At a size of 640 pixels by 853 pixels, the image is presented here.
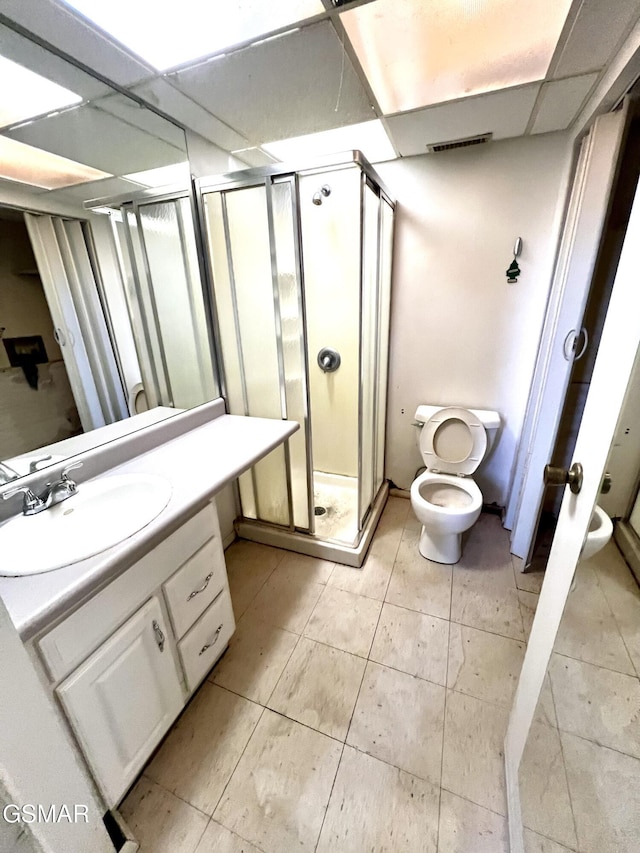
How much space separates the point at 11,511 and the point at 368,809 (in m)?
1.39

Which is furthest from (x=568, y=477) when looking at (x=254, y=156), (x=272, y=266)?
(x=254, y=156)

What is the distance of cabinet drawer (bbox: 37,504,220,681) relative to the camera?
0.77m

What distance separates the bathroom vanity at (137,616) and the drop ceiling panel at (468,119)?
5.02ft

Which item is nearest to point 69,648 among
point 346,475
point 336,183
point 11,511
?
point 11,511

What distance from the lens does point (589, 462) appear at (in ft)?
2.33

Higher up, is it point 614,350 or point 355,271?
point 355,271

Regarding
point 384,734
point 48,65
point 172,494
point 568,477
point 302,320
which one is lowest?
point 384,734

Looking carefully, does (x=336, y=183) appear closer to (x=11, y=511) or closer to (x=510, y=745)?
(x=11, y=511)

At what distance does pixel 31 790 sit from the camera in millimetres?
660

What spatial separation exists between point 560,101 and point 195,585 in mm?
2321

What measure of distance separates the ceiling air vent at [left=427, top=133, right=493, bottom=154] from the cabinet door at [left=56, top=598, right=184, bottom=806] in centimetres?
234

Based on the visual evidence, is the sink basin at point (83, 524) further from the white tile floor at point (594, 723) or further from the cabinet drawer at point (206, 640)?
the white tile floor at point (594, 723)

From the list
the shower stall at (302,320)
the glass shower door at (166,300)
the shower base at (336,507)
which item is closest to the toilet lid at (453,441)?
the shower stall at (302,320)

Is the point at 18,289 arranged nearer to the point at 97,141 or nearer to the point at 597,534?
the point at 97,141
